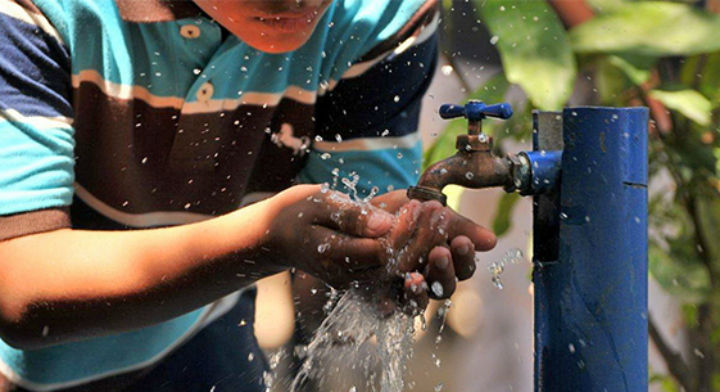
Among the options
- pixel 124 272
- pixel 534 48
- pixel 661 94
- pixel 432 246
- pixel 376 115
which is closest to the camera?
pixel 432 246

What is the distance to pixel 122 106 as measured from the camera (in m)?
1.29

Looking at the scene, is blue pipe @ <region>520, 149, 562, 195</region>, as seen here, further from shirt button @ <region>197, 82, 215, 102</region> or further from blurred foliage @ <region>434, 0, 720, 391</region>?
blurred foliage @ <region>434, 0, 720, 391</region>

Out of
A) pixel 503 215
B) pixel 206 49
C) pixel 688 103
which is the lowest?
pixel 503 215

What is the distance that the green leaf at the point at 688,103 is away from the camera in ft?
6.81

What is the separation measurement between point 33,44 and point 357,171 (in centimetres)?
51

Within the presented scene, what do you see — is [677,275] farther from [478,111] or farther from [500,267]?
[478,111]

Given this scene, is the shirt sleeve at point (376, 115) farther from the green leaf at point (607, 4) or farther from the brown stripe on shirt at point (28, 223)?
the green leaf at point (607, 4)

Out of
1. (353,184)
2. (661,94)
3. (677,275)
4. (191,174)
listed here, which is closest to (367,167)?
(353,184)

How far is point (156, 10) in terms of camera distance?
1284 millimetres

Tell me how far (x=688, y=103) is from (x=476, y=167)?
1.28m

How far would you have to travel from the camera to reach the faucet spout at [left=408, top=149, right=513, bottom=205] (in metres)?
0.97

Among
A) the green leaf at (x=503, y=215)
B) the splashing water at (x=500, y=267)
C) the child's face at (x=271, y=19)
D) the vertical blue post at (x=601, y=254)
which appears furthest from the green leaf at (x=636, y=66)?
the vertical blue post at (x=601, y=254)

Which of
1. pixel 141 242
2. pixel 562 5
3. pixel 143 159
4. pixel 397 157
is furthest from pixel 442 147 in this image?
pixel 141 242

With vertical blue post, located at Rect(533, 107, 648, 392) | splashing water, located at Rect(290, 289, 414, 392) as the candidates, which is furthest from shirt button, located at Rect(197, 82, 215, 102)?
vertical blue post, located at Rect(533, 107, 648, 392)
